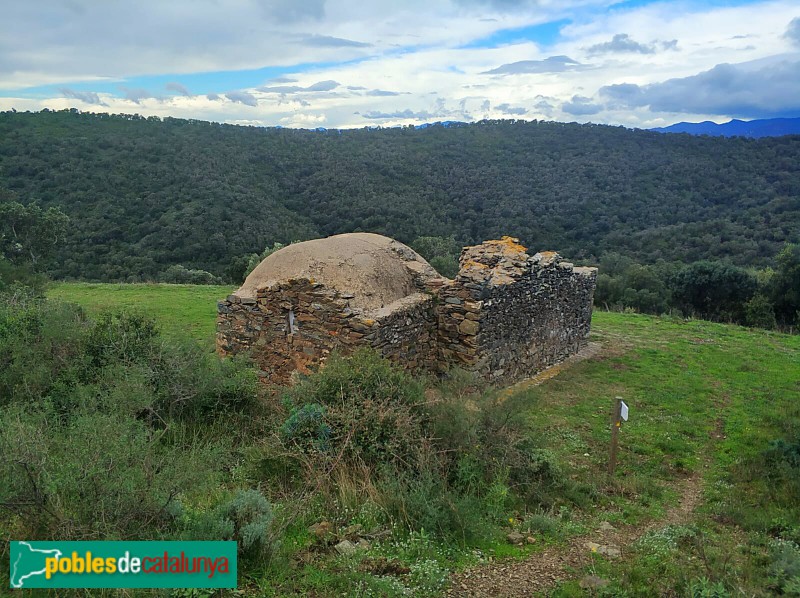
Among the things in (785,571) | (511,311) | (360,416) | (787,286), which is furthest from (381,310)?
(787,286)

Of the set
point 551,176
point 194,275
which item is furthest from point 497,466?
point 551,176

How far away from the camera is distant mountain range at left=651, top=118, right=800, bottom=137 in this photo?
202 ft

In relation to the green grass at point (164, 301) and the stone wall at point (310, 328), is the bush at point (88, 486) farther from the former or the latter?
the green grass at point (164, 301)

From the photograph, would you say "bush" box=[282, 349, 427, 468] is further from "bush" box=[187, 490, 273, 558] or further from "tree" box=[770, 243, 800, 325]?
"tree" box=[770, 243, 800, 325]

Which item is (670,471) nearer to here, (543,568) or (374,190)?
(543,568)

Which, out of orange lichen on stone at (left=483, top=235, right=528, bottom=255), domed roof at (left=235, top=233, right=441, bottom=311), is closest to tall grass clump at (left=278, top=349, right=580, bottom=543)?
domed roof at (left=235, top=233, right=441, bottom=311)

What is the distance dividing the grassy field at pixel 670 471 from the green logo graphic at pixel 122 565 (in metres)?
0.34

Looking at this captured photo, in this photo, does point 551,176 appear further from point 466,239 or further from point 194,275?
point 194,275

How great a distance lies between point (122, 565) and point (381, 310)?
211 inches

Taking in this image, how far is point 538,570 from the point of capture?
155 inches

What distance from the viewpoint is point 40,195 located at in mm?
29844

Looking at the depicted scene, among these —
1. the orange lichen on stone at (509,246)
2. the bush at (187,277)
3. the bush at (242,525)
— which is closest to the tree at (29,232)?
the bush at (187,277)

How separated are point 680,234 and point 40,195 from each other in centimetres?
4258

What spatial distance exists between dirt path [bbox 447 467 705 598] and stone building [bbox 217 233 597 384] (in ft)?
13.5
